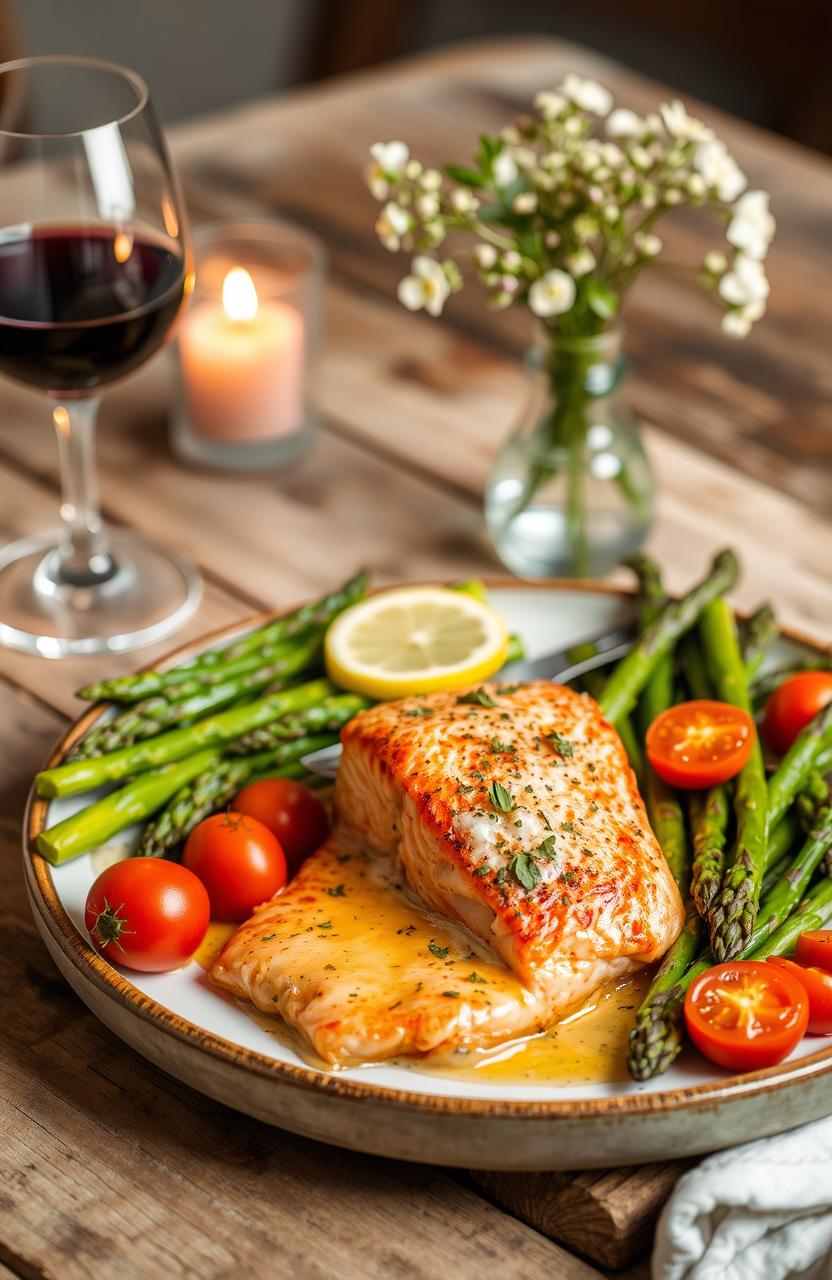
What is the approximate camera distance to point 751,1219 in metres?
1.98

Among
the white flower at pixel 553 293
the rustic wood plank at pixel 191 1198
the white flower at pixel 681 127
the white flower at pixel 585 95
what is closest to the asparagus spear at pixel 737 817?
the rustic wood plank at pixel 191 1198

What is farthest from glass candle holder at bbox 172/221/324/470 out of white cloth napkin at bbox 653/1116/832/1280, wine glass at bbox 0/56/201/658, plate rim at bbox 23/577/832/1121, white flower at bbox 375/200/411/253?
white cloth napkin at bbox 653/1116/832/1280

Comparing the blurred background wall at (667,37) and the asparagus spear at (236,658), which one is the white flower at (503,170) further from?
the blurred background wall at (667,37)

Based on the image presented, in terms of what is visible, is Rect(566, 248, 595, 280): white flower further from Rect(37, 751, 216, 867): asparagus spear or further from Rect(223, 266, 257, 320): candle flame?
Rect(37, 751, 216, 867): asparagus spear

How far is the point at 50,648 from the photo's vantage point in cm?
311

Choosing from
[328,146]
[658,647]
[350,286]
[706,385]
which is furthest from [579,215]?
[328,146]

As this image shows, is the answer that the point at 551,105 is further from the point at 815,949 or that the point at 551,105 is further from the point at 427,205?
the point at 815,949

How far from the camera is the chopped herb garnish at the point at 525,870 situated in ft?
7.20

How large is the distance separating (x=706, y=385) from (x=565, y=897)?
7.55ft

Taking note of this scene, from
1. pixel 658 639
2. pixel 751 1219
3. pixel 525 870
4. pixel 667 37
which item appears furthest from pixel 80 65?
pixel 667 37

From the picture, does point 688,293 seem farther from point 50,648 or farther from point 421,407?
point 50,648

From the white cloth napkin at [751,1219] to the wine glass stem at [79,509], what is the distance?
1879 mm

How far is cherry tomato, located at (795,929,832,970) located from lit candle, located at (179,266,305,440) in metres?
2.01

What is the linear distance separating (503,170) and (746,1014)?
5.63ft
